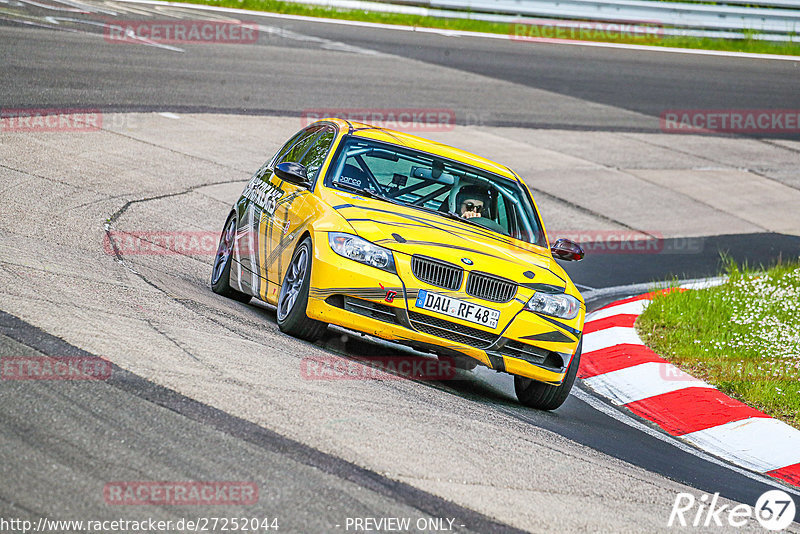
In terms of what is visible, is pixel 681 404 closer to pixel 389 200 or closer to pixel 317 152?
pixel 389 200

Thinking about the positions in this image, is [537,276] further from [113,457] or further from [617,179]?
[617,179]

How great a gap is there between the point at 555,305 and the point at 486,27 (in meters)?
22.1

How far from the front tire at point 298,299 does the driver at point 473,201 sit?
1554 millimetres

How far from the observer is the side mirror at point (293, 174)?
8.15 meters

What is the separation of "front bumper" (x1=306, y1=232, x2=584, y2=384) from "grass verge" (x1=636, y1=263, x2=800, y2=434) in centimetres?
230

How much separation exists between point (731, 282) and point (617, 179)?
5902 millimetres

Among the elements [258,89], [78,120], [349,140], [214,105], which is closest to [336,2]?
[258,89]

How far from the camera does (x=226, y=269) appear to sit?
30.1 ft

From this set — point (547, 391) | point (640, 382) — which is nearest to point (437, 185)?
point (547, 391)

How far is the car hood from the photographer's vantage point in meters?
7.31

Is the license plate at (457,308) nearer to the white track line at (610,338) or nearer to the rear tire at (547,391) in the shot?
the rear tire at (547,391)

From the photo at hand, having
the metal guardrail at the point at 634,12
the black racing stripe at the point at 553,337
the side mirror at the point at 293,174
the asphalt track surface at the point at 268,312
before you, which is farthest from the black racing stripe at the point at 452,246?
the metal guardrail at the point at 634,12

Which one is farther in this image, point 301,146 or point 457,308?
point 301,146

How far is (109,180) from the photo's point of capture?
41.1 ft
